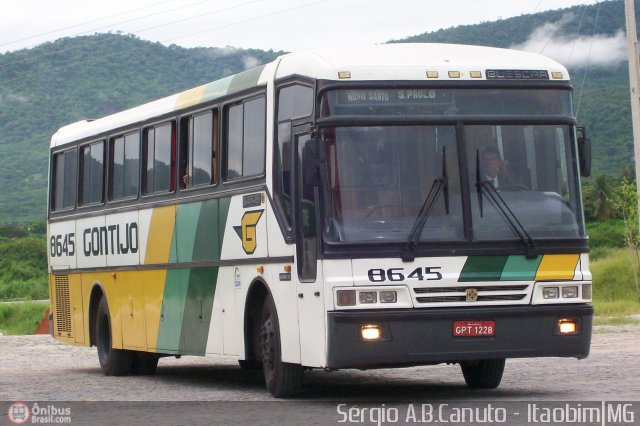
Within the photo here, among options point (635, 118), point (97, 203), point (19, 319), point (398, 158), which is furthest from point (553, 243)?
point (19, 319)

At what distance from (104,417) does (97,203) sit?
7.76m

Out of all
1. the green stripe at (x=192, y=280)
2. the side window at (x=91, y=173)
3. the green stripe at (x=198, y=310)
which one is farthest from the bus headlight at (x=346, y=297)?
the side window at (x=91, y=173)

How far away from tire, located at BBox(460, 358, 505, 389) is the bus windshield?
209 centimetres

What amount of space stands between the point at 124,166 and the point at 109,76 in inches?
5820

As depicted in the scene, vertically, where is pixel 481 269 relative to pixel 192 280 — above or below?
below

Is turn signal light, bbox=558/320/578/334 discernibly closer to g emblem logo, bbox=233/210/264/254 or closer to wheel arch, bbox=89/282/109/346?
g emblem logo, bbox=233/210/264/254

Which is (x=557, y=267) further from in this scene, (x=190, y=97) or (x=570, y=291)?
(x=190, y=97)

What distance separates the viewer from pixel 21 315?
1975 inches

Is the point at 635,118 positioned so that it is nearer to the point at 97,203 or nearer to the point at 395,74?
the point at 97,203

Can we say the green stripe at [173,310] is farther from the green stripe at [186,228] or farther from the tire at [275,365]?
the tire at [275,365]

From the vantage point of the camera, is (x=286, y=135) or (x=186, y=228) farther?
(x=186, y=228)

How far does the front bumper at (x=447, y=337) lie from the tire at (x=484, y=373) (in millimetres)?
1704

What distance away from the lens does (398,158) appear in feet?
41.7

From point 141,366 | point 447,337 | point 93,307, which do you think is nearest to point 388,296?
point 447,337
